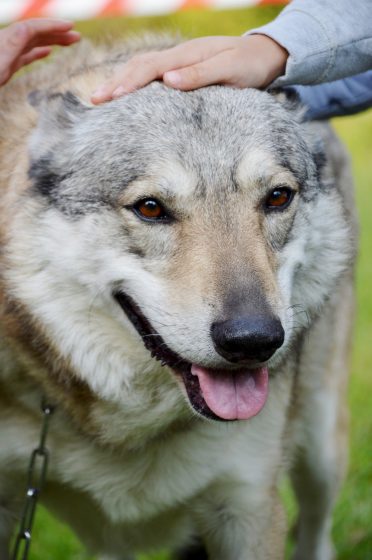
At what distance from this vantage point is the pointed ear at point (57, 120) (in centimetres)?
346

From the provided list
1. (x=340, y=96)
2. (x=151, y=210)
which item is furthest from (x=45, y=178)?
(x=340, y=96)

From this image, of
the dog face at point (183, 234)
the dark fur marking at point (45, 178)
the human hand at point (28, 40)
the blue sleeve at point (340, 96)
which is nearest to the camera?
the dog face at point (183, 234)

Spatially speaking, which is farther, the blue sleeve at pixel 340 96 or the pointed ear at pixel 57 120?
the blue sleeve at pixel 340 96

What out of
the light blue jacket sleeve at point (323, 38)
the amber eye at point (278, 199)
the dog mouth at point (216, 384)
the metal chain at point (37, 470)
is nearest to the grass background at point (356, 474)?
the light blue jacket sleeve at point (323, 38)

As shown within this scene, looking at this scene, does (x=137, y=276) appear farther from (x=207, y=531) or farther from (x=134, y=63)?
(x=207, y=531)

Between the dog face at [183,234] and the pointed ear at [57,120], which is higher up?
the pointed ear at [57,120]

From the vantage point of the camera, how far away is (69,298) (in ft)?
11.0

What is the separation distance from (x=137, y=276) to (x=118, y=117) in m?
0.59

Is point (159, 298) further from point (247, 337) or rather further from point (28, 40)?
point (28, 40)

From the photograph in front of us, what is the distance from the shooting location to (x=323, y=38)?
11.5 feet

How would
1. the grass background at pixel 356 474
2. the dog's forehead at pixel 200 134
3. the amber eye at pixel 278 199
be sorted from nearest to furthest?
the dog's forehead at pixel 200 134 → the amber eye at pixel 278 199 → the grass background at pixel 356 474

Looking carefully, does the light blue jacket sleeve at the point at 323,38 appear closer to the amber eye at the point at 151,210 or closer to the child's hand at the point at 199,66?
the child's hand at the point at 199,66

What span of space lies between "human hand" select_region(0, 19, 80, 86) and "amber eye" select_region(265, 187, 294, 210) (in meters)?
1.11

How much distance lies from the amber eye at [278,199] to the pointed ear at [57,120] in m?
0.72
